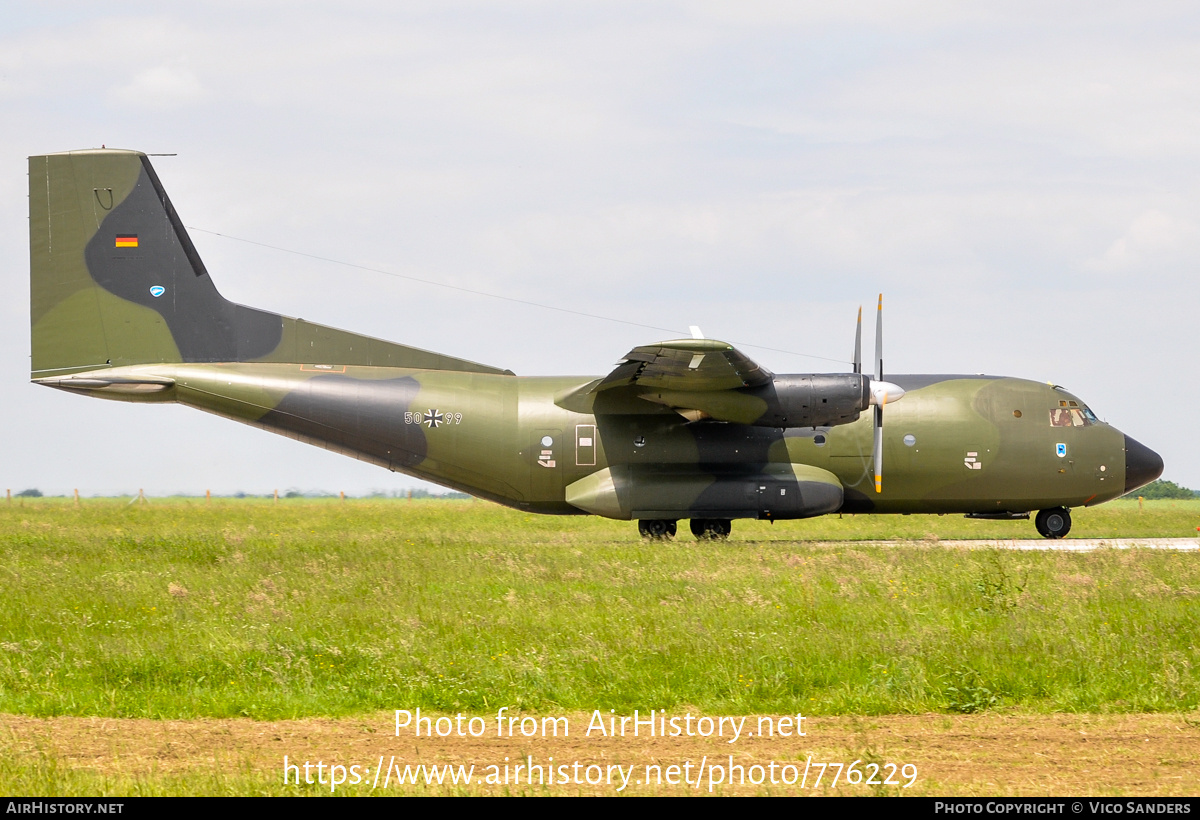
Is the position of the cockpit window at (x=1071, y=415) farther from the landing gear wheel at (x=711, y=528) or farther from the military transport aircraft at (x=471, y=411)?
the landing gear wheel at (x=711, y=528)

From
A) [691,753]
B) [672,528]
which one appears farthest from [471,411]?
[691,753]

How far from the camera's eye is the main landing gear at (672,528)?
73.6 ft

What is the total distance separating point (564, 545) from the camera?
22219 millimetres

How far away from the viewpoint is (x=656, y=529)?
890 inches

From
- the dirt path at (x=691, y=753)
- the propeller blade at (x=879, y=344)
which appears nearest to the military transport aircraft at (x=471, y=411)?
the propeller blade at (x=879, y=344)

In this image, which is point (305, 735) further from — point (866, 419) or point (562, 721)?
point (866, 419)

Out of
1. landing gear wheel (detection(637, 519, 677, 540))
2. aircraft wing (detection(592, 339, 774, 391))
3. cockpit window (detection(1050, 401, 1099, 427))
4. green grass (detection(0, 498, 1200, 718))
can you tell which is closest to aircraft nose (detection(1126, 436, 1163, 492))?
cockpit window (detection(1050, 401, 1099, 427))

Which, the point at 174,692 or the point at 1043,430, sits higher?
the point at 1043,430

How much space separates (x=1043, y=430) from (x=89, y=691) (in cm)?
1952

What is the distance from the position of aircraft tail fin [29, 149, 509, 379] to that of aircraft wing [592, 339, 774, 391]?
6825 mm

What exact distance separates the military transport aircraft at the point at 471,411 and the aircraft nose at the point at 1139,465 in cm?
110

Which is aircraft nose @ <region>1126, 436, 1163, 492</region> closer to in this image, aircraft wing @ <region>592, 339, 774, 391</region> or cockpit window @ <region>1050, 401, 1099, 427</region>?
cockpit window @ <region>1050, 401, 1099, 427</region>

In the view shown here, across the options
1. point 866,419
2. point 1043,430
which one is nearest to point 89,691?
point 866,419

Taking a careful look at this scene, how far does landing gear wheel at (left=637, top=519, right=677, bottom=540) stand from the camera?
22492mm
